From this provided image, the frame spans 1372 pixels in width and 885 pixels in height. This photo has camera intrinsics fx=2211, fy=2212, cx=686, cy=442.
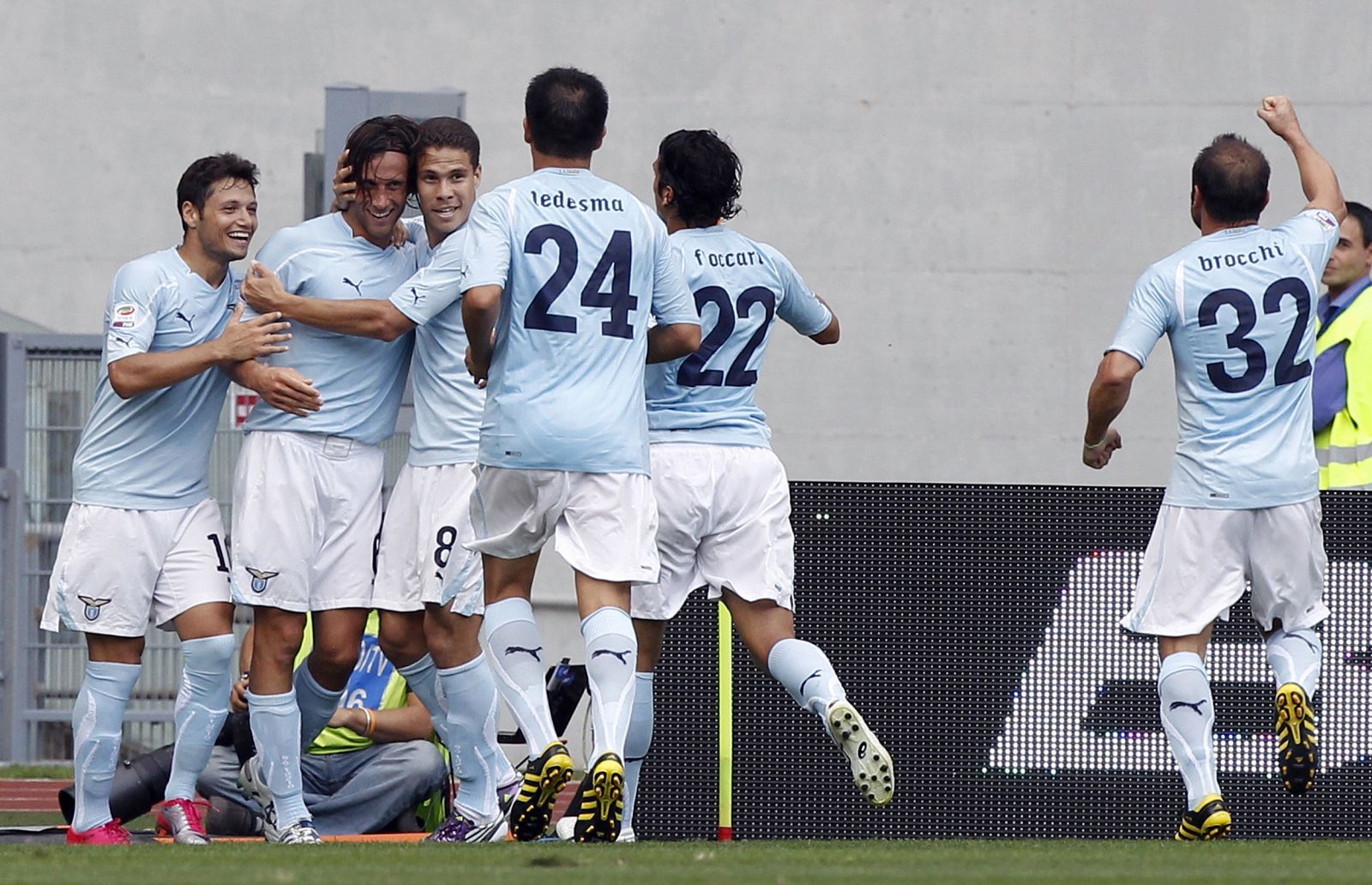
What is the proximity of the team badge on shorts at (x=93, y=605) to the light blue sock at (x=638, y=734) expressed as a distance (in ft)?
5.73

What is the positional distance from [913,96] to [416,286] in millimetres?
8628

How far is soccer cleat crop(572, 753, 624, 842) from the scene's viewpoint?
19.5 feet

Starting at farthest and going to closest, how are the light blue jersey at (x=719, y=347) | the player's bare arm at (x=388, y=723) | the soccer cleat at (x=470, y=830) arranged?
the player's bare arm at (x=388, y=723), the soccer cleat at (x=470, y=830), the light blue jersey at (x=719, y=347)

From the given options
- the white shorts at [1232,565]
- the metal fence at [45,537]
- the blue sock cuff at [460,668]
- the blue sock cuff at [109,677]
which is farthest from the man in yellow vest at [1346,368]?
the metal fence at [45,537]

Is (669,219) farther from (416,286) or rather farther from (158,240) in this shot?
(158,240)

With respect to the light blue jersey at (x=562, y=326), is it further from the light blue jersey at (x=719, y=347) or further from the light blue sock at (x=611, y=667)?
the light blue jersey at (x=719, y=347)

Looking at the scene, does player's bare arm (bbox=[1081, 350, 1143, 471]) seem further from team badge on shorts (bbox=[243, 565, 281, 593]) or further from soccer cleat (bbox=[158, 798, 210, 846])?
soccer cleat (bbox=[158, 798, 210, 846])

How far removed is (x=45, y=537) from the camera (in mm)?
12836

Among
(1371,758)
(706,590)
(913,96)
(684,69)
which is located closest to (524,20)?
(684,69)

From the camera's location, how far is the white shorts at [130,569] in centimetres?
718

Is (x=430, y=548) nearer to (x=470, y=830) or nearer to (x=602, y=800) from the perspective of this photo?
(x=470, y=830)

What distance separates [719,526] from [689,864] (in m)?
1.67

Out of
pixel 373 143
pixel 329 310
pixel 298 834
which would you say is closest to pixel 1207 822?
pixel 298 834

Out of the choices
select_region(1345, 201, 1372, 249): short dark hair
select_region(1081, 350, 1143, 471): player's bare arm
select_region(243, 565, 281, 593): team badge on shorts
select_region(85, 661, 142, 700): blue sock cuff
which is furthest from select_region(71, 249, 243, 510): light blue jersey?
select_region(1345, 201, 1372, 249): short dark hair
